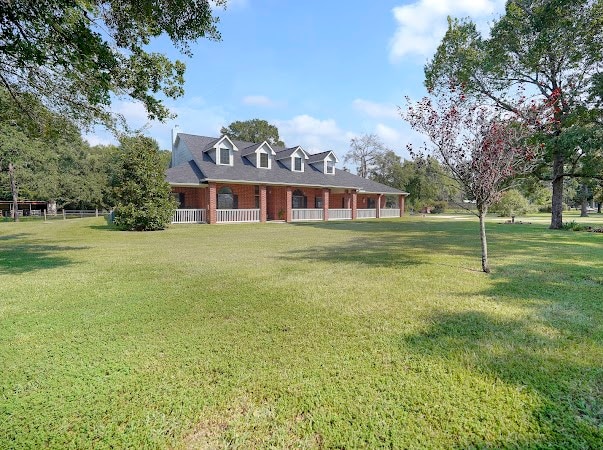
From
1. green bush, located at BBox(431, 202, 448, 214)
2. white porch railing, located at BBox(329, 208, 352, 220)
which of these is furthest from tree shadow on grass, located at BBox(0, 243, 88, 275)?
green bush, located at BBox(431, 202, 448, 214)

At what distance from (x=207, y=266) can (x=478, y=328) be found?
568 cm

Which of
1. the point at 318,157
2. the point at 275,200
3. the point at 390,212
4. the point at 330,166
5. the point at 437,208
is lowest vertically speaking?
the point at 390,212

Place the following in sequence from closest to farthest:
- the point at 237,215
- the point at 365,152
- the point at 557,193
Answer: the point at 557,193
the point at 237,215
the point at 365,152

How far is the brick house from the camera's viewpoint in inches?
864

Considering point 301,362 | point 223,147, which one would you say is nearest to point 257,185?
point 223,147

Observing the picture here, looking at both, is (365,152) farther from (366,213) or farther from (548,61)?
(548,61)

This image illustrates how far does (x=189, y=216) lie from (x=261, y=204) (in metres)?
5.34

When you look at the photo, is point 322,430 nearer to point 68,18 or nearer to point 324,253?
point 324,253

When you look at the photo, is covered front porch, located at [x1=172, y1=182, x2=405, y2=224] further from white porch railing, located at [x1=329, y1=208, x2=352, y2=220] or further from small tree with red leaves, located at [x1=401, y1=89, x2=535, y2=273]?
small tree with red leaves, located at [x1=401, y1=89, x2=535, y2=273]

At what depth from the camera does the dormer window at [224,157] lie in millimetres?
24422

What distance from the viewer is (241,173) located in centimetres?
2362

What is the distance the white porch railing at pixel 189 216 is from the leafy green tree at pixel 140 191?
13.1 ft

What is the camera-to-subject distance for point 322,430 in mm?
2135

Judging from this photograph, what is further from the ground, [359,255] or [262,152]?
[262,152]
